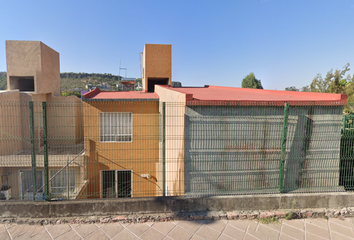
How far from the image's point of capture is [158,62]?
55.8 ft

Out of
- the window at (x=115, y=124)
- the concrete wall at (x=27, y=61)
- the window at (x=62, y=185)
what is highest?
the concrete wall at (x=27, y=61)


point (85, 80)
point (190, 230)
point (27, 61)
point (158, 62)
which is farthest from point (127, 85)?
point (85, 80)

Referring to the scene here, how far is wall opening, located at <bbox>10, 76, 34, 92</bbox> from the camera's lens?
17.4 metres

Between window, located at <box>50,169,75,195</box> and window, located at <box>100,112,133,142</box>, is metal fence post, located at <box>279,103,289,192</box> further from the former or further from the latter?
window, located at <box>100,112,133,142</box>

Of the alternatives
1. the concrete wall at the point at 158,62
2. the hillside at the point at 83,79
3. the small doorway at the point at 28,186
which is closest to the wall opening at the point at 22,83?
the concrete wall at the point at 158,62

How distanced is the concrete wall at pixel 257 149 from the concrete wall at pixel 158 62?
13.1 meters

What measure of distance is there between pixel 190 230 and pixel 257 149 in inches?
82.0

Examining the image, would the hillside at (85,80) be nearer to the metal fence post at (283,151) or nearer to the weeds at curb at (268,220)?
the metal fence post at (283,151)

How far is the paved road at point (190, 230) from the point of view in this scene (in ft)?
10.8

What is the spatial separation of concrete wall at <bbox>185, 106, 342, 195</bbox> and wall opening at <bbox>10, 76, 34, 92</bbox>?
63.6ft

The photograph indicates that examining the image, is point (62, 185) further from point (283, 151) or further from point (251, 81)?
point (251, 81)

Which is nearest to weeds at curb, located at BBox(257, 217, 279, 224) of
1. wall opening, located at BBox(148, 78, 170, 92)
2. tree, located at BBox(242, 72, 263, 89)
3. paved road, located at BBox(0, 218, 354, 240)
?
paved road, located at BBox(0, 218, 354, 240)

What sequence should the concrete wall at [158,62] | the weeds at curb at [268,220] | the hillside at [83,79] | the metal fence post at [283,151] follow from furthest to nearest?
the hillside at [83,79]
the concrete wall at [158,62]
the metal fence post at [283,151]
the weeds at curb at [268,220]

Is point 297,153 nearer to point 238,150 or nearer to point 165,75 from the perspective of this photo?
point 238,150
